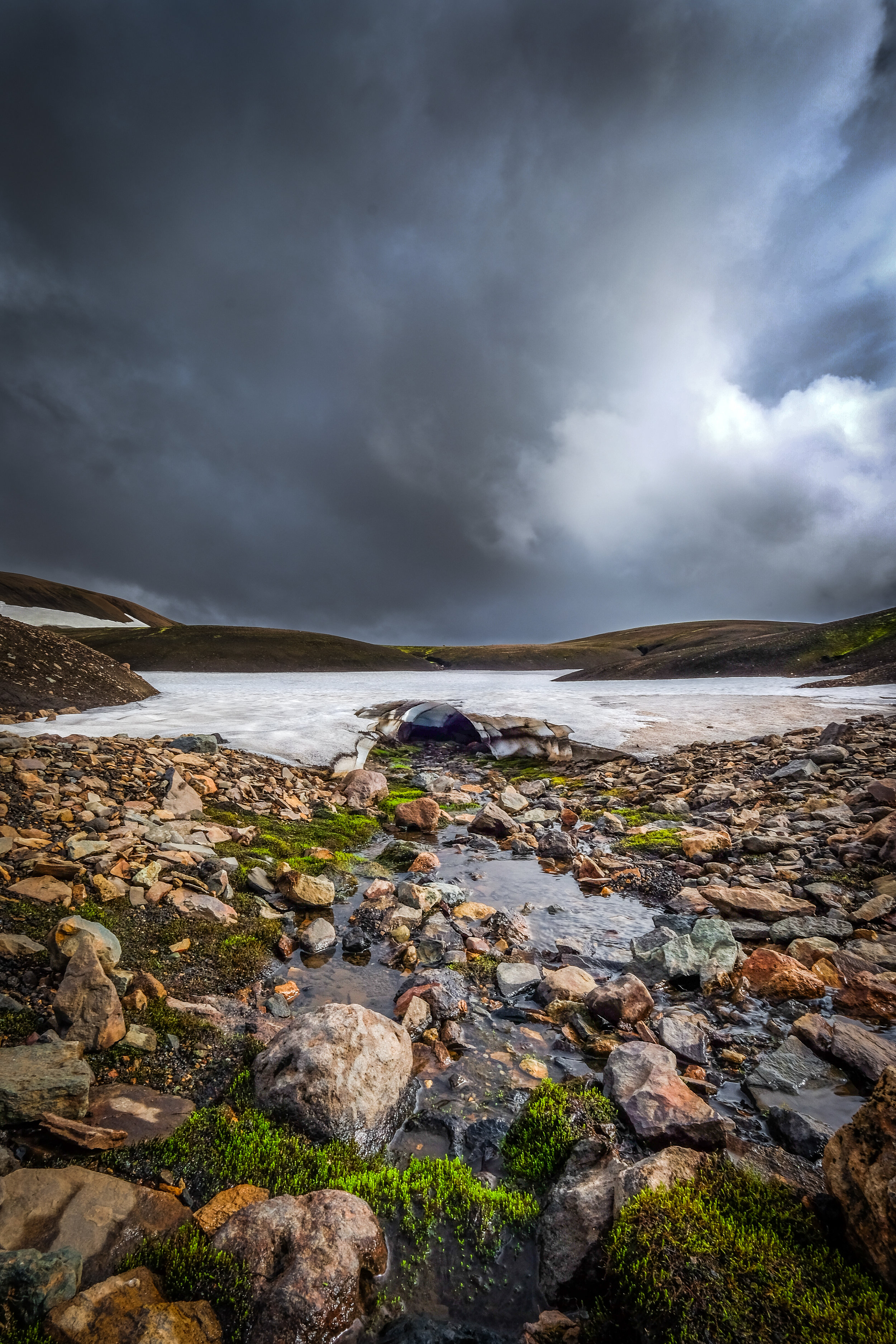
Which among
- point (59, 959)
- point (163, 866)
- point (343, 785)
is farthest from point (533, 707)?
point (59, 959)

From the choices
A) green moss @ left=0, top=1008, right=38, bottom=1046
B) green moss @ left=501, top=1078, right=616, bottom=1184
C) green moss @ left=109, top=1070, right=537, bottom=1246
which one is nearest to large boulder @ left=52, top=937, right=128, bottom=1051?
green moss @ left=0, top=1008, right=38, bottom=1046

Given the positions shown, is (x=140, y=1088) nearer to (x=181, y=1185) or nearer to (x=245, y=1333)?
(x=181, y=1185)

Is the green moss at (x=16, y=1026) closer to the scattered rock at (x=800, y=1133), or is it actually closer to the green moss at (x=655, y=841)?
the scattered rock at (x=800, y=1133)

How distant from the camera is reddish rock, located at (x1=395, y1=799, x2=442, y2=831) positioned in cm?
1111

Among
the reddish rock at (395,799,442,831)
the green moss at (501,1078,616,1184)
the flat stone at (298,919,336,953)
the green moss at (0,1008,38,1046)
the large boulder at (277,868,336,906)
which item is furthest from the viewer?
the reddish rock at (395,799,442,831)

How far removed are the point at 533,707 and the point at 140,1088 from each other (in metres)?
22.9

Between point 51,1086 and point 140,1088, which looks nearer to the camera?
point 51,1086

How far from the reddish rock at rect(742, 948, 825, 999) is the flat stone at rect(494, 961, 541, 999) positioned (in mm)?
2199

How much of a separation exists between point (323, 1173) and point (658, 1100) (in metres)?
2.32

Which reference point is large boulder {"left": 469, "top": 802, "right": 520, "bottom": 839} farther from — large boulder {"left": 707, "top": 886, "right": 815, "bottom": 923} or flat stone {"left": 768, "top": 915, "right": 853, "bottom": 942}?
flat stone {"left": 768, "top": 915, "right": 853, "bottom": 942}

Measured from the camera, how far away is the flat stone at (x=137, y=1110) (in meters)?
3.47

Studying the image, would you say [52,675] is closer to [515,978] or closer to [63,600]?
[515,978]

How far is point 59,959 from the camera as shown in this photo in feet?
14.4

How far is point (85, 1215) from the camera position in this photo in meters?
2.81
